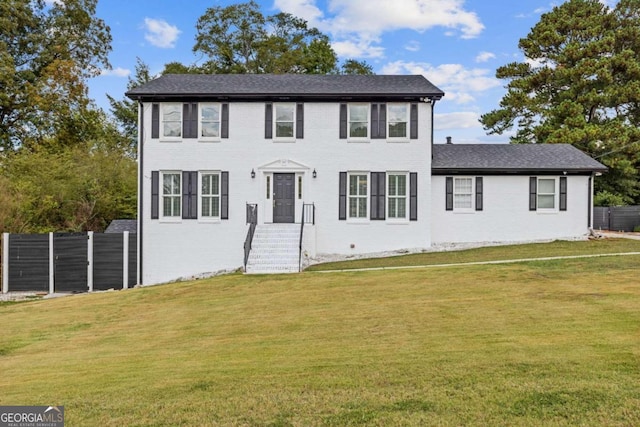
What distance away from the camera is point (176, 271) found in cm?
1608

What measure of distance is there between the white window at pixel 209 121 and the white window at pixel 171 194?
1818 mm

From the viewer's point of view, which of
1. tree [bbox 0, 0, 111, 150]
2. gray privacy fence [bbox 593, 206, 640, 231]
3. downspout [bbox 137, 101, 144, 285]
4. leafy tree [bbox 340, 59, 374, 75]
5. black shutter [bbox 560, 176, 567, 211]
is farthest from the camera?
leafy tree [bbox 340, 59, 374, 75]

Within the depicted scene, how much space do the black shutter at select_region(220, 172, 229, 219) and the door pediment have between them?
133 cm

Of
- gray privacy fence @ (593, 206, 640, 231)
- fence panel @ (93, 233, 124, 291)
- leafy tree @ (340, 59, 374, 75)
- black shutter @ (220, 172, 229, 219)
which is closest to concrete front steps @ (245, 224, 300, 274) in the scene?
black shutter @ (220, 172, 229, 219)

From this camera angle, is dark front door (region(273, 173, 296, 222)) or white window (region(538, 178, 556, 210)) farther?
white window (region(538, 178, 556, 210))

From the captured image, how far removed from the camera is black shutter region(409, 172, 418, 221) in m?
16.1

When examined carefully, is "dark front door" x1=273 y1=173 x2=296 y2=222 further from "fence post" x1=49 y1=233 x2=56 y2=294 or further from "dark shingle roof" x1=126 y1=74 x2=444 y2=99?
"fence post" x1=49 y1=233 x2=56 y2=294

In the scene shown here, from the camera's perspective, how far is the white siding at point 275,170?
1609 cm

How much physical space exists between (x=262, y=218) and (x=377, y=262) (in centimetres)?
469

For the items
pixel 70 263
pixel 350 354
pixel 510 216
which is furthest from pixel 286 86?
pixel 350 354

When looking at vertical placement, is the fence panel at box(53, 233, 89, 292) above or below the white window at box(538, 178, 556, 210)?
below

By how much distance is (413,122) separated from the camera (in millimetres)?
16062

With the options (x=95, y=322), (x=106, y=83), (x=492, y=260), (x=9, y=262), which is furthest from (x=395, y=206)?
(x=106, y=83)

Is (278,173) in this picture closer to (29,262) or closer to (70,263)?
(70,263)
